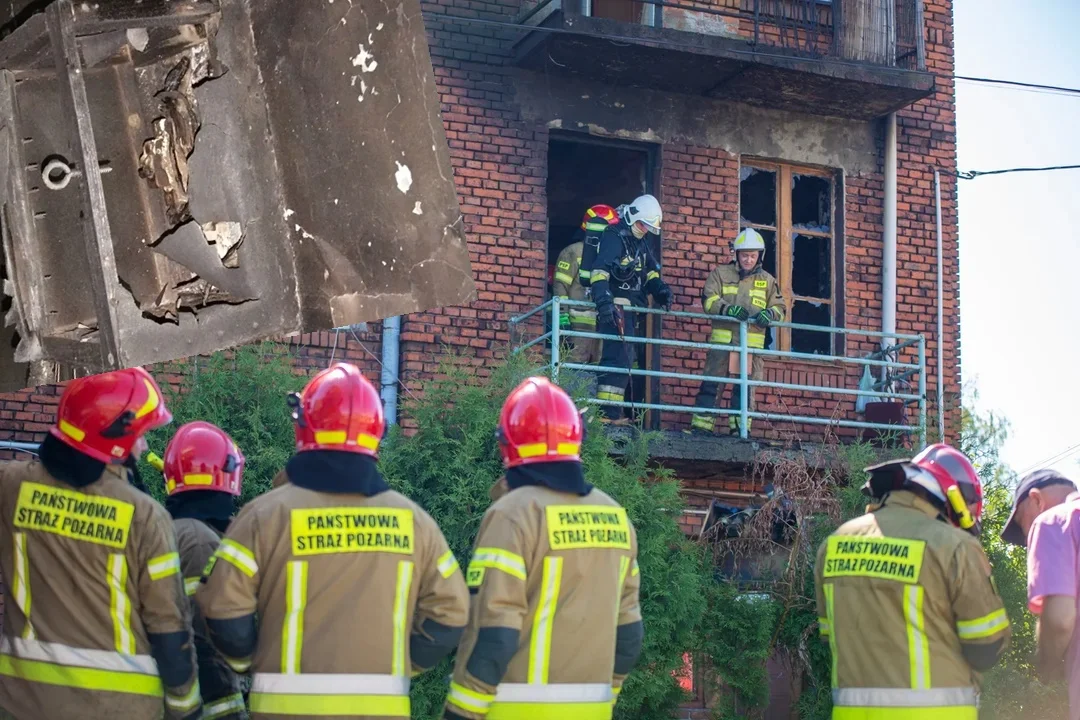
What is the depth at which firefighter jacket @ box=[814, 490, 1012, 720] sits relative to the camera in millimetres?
5703

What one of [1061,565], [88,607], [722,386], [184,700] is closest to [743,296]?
[722,386]

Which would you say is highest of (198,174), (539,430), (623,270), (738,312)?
(623,270)

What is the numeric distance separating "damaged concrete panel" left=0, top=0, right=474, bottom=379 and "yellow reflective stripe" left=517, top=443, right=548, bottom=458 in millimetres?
2164

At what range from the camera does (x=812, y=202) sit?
43.7 feet

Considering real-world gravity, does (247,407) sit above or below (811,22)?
below

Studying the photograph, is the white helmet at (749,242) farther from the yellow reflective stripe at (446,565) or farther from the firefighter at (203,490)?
the yellow reflective stripe at (446,565)

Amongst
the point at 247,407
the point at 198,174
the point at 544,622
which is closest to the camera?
the point at 198,174

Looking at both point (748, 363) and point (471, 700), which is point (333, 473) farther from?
point (748, 363)

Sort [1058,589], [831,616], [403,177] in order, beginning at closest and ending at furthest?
[403,177]
[1058,589]
[831,616]

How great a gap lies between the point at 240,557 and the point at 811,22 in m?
9.60

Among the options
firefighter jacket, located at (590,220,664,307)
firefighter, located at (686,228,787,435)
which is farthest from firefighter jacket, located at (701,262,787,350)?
firefighter jacket, located at (590,220,664,307)

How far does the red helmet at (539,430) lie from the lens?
5609 mm

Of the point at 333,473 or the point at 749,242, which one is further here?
the point at 749,242

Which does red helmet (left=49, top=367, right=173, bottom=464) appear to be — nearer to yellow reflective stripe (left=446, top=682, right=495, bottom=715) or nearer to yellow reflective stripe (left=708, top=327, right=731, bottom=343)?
yellow reflective stripe (left=446, top=682, right=495, bottom=715)
